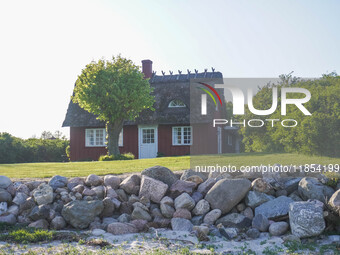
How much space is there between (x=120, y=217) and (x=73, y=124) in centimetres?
1639

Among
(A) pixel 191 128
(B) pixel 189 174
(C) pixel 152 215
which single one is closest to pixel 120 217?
(C) pixel 152 215

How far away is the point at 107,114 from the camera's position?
2036cm

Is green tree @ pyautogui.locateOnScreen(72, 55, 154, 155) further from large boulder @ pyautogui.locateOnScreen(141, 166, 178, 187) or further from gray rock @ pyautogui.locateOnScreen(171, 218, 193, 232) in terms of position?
gray rock @ pyautogui.locateOnScreen(171, 218, 193, 232)

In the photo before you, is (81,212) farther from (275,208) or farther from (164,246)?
(275,208)

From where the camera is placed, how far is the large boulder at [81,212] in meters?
7.69

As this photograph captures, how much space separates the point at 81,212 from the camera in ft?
25.4

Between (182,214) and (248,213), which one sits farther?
(248,213)

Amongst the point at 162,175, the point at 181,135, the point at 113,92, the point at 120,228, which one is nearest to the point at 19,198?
the point at 120,228

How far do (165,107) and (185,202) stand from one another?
15.1 metres

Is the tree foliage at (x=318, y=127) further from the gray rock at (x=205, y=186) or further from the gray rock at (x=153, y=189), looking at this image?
the gray rock at (x=153, y=189)

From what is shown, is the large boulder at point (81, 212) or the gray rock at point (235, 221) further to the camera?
the large boulder at point (81, 212)

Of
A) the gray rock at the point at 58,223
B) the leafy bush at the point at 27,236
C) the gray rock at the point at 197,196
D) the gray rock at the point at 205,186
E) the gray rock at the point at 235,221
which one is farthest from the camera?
the gray rock at the point at 205,186

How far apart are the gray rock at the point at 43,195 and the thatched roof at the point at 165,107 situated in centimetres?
1358

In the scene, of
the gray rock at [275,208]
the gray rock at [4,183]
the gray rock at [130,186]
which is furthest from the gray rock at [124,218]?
the gray rock at [4,183]
